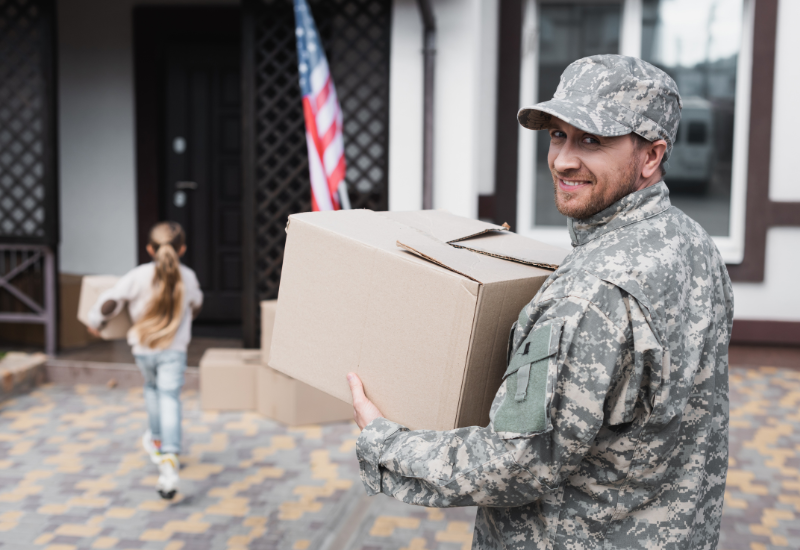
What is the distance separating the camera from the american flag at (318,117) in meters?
4.26

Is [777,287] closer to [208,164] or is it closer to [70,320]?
[208,164]

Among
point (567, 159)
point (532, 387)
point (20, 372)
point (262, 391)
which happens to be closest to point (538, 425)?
point (532, 387)

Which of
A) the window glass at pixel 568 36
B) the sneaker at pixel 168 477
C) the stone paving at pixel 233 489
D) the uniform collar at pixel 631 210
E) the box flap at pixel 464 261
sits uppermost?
the window glass at pixel 568 36

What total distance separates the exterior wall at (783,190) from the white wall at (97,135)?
4.94 meters

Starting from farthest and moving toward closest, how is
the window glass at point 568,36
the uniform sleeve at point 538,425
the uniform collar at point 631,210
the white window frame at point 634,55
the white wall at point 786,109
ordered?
1. the window glass at point 568,36
2. the white window frame at point 634,55
3. the white wall at point 786,109
4. the uniform collar at point 631,210
5. the uniform sleeve at point 538,425

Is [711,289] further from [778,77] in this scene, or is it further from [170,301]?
[778,77]

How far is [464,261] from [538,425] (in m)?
0.38

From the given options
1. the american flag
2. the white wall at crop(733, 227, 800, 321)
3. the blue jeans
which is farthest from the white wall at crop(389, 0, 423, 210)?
the white wall at crop(733, 227, 800, 321)

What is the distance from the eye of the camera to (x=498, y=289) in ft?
4.37

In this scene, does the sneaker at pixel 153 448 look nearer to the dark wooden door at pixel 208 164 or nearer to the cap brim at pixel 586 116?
the cap brim at pixel 586 116

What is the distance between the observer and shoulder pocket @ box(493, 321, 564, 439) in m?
1.16

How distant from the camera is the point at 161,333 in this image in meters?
3.64

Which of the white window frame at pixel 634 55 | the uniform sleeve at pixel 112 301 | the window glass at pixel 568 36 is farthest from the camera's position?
the window glass at pixel 568 36

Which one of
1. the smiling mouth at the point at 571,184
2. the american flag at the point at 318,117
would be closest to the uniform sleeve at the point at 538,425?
the smiling mouth at the point at 571,184
